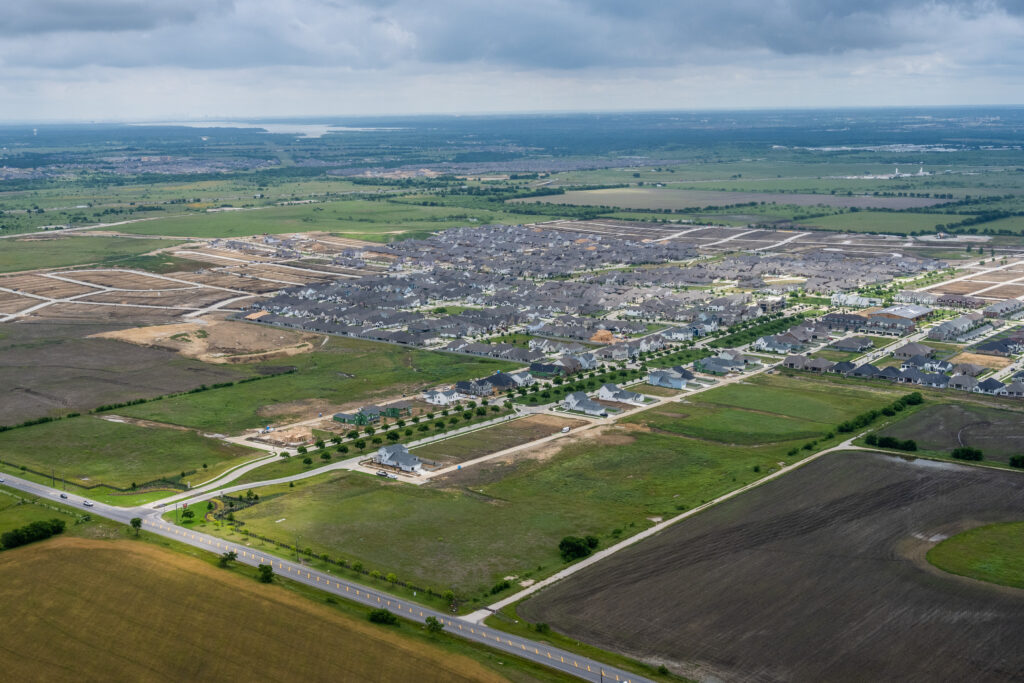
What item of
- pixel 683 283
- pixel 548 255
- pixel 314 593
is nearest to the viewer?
pixel 314 593

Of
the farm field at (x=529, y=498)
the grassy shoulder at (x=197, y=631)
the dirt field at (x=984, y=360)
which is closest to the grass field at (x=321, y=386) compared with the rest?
the farm field at (x=529, y=498)

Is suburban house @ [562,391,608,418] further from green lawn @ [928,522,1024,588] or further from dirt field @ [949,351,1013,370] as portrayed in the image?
dirt field @ [949,351,1013,370]

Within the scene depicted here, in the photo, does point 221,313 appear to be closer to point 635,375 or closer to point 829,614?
point 635,375

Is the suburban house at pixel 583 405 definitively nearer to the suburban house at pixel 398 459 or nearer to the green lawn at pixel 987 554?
the suburban house at pixel 398 459

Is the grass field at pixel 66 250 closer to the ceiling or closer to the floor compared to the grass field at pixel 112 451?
closer to the ceiling

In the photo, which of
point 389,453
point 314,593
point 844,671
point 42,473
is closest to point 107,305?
point 42,473

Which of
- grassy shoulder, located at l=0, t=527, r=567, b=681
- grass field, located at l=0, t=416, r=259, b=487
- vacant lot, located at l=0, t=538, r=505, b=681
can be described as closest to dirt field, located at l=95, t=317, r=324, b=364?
grass field, located at l=0, t=416, r=259, b=487
